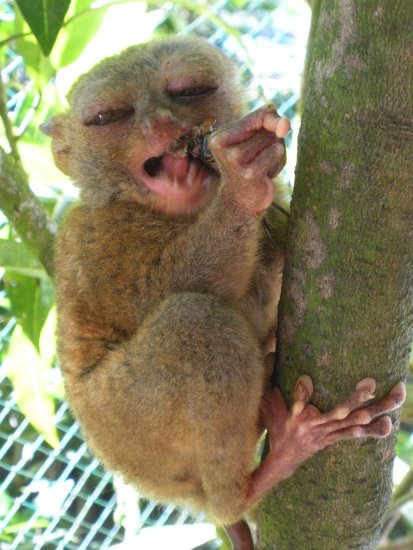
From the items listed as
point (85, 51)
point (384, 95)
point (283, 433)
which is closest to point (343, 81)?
point (384, 95)

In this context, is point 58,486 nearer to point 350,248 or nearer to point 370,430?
point 370,430

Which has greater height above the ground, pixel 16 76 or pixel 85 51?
pixel 85 51

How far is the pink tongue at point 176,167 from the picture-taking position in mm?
2496

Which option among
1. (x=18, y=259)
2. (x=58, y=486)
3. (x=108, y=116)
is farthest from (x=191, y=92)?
(x=58, y=486)

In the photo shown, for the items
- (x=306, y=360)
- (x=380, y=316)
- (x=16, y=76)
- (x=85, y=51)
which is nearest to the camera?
(x=380, y=316)

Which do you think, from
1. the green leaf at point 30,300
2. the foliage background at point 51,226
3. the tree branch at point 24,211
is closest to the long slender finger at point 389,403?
the foliage background at point 51,226

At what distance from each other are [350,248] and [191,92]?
47.6 inches

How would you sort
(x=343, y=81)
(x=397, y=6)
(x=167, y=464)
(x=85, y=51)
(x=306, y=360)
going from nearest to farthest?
(x=397, y=6), (x=343, y=81), (x=306, y=360), (x=167, y=464), (x=85, y=51)

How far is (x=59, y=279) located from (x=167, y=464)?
31.2 inches

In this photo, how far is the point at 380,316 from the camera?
176 centimetres

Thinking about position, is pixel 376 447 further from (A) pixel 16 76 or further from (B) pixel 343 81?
(A) pixel 16 76

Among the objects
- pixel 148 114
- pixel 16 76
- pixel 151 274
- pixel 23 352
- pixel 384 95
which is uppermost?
pixel 384 95

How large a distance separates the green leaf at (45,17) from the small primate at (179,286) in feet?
0.85

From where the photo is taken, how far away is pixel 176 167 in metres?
2.53
